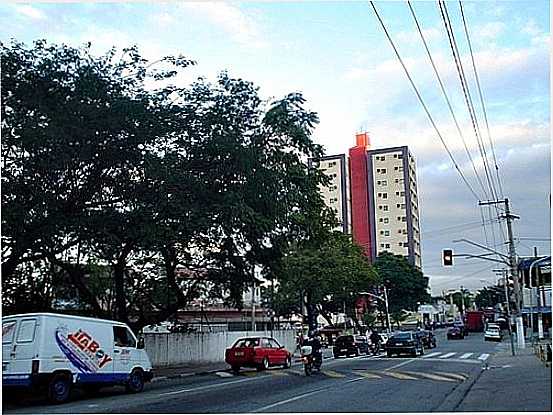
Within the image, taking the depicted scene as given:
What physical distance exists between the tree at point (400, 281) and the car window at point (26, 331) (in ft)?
214

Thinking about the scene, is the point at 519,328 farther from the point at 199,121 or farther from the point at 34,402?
the point at 34,402

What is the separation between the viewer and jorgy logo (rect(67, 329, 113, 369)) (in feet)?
61.6

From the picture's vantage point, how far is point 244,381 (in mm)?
24234

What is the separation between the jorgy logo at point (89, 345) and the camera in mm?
18769

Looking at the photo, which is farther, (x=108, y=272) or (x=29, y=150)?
(x=108, y=272)

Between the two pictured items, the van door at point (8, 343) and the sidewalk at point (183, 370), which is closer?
the van door at point (8, 343)

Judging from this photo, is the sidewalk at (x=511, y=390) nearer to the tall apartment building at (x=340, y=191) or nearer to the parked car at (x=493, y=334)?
the parked car at (x=493, y=334)

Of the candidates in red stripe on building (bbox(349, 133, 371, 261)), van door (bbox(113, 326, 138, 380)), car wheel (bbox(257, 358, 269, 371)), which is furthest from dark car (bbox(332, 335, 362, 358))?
red stripe on building (bbox(349, 133, 371, 261))

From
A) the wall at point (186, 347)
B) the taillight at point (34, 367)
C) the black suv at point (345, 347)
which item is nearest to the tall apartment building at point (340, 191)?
the black suv at point (345, 347)

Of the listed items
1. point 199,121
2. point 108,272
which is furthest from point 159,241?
point 108,272

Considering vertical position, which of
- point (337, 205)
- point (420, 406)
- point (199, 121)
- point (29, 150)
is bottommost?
point (420, 406)

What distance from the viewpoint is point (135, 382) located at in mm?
21047

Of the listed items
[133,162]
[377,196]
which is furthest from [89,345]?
[377,196]

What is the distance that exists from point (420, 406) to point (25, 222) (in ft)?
35.1
